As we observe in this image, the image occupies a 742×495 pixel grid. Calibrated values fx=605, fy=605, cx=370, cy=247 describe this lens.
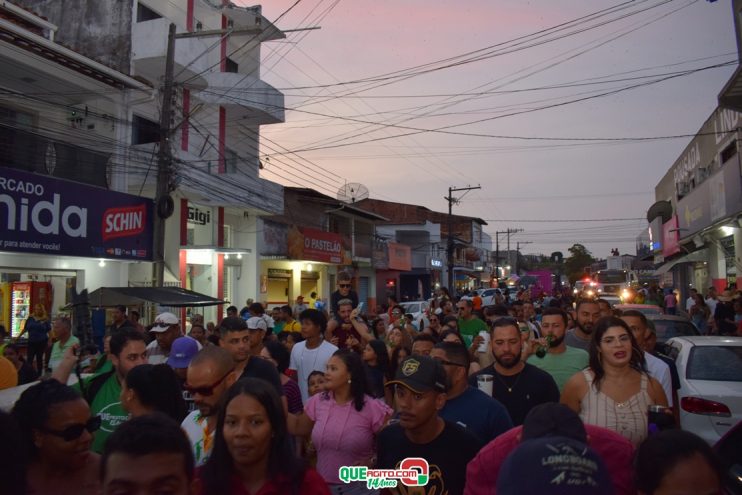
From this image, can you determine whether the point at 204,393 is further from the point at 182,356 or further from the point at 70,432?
the point at 182,356

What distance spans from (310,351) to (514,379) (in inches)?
102

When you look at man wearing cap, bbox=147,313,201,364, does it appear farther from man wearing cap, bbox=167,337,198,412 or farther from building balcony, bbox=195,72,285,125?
building balcony, bbox=195,72,285,125

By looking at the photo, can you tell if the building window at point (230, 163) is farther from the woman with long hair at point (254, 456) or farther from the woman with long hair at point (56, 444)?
the woman with long hair at point (254, 456)

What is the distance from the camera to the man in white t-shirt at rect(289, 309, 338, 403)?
635 centimetres

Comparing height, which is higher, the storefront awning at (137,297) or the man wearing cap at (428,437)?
the storefront awning at (137,297)

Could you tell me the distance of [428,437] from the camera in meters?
3.13

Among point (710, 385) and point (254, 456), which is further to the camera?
point (710, 385)

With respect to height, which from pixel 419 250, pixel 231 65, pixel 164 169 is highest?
pixel 231 65

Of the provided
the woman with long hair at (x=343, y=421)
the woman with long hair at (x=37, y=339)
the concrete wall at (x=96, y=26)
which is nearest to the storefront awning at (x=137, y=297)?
the woman with long hair at (x=37, y=339)

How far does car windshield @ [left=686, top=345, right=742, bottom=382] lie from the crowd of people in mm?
1606

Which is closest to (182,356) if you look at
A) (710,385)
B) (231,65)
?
(710,385)

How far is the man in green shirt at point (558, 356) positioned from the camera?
5.40m

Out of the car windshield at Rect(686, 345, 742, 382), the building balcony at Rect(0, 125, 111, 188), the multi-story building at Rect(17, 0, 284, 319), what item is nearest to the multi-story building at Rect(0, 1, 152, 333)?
the building balcony at Rect(0, 125, 111, 188)

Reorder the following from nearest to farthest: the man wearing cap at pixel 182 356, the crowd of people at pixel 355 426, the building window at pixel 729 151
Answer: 1. the crowd of people at pixel 355 426
2. the man wearing cap at pixel 182 356
3. the building window at pixel 729 151
